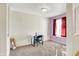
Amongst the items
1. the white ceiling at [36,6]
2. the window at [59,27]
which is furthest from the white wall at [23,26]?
the window at [59,27]

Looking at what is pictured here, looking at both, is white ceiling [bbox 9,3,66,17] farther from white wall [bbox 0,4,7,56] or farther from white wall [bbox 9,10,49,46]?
white wall [bbox 0,4,7,56]

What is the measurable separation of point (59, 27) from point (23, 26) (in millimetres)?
2814

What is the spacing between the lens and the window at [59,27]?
680 cm

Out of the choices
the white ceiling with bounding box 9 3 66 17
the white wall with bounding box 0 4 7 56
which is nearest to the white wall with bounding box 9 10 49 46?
the white ceiling with bounding box 9 3 66 17

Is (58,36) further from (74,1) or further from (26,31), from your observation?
(74,1)

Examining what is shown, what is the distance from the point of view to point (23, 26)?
6008 mm

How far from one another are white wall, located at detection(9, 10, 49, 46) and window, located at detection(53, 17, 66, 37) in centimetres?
128

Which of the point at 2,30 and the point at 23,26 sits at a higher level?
the point at 23,26

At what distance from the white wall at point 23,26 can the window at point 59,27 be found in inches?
50.5

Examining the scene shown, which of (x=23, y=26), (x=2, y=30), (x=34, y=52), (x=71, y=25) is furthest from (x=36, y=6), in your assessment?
(x=71, y=25)

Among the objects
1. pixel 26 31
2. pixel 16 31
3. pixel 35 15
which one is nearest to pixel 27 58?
pixel 16 31

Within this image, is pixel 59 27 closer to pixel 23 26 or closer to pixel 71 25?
pixel 23 26

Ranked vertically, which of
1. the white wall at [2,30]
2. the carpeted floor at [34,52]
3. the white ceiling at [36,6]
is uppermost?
the white ceiling at [36,6]

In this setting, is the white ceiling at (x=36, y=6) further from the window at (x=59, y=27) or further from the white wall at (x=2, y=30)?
the window at (x=59, y=27)
